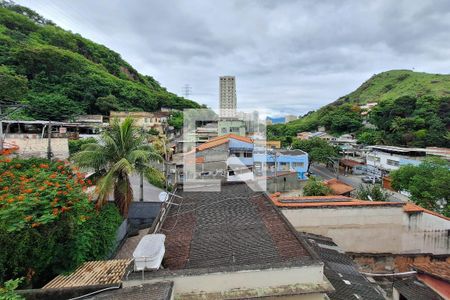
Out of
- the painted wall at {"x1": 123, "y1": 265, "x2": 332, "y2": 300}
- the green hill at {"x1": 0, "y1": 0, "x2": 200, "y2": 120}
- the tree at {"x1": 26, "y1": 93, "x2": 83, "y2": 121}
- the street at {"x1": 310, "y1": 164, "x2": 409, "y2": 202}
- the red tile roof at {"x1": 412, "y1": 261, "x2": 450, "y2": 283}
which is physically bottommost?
the street at {"x1": 310, "y1": 164, "x2": 409, "y2": 202}

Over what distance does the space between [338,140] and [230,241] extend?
55804 millimetres

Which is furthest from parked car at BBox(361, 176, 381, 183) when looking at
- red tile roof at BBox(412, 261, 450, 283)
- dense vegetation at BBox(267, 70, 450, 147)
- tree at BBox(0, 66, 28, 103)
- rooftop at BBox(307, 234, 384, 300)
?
tree at BBox(0, 66, 28, 103)

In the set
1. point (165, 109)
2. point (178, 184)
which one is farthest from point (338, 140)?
point (178, 184)

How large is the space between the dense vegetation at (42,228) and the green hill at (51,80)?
25.9 meters

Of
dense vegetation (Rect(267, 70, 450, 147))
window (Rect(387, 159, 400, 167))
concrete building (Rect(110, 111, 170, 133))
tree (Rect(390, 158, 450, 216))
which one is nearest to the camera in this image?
tree (Rect(390, 158, 450, 216))

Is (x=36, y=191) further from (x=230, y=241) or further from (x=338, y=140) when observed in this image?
(x=338, y=140)

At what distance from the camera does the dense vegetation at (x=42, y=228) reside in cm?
547

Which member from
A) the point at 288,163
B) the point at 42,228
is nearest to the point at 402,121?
the point at 288,163

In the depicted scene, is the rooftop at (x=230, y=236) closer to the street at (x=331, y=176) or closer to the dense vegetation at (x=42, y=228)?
the dense vegetation at (x=42, y=228)

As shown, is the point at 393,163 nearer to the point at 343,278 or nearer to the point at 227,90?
the point at 343,278

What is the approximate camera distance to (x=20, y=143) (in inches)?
701

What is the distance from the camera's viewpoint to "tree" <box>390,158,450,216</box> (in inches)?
717

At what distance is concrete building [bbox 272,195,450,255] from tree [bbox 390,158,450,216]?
7.51 m

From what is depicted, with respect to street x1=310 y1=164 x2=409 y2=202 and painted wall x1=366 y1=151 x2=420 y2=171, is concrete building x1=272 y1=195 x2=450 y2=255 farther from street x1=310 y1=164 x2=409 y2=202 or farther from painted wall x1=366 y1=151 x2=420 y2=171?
painted wall x1=366 y1=151 x2=420 y2=171
